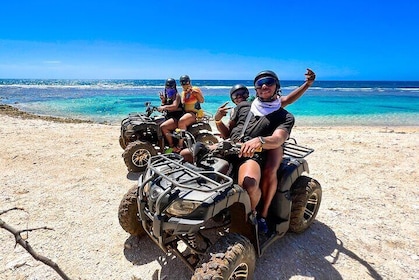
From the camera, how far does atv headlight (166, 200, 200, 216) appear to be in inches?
96.8

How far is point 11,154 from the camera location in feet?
23.8

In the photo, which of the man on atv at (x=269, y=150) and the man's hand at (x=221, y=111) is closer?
the man on atv at (x=269, y=150)

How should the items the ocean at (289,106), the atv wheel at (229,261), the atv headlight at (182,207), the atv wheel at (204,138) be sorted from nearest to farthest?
the atv wheel at (229,261)
the atv headlight at (182,207)
the atv wheel at (204,138)
the ocean at (289,106)

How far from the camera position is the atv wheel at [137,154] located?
6109mm

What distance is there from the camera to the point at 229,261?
241 centimetres

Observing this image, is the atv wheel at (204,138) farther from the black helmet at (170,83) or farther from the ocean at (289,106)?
the black helmet at (170,83)

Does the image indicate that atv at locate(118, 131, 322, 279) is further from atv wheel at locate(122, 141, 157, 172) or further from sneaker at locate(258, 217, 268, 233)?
atv wheel at locate(122, 141, 157, 172)

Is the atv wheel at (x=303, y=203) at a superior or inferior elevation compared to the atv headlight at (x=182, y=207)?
inferior

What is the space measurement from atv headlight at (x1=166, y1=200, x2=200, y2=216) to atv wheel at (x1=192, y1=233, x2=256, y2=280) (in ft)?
1.31

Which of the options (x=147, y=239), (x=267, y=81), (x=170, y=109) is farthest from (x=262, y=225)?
(x=170, y=109)

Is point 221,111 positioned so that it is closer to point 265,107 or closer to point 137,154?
point 265,107

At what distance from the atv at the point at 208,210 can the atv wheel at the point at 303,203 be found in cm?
1

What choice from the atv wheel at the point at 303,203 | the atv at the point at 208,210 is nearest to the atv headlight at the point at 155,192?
the atv at the point at 208,210

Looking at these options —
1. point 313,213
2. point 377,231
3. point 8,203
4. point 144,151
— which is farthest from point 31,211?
point 377,231
